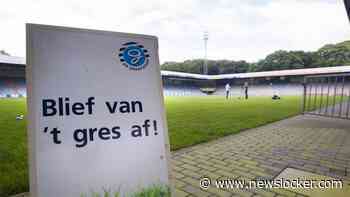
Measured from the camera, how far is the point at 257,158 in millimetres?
3004

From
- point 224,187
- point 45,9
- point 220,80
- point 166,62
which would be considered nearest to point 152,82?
point 224,187

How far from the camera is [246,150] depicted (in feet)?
11.1

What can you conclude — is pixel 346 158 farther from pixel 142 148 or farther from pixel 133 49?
pixel 133 49

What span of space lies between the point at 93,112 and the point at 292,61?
5726cm

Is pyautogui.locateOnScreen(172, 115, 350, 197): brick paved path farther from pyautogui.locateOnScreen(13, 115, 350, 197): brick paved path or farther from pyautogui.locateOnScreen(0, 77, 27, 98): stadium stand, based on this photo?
pyautogui.locateOnScreen(0, 77, 27, 98): stadium stand

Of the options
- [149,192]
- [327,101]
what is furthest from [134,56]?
[327,101]

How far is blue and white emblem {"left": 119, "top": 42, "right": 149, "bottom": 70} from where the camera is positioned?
1478mm

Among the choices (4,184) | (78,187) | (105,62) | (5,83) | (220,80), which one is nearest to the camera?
(78,187)

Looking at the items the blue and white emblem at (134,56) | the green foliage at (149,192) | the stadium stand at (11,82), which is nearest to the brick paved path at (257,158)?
the green foliage at (149,192)

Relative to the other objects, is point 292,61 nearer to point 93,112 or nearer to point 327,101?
point 327,101

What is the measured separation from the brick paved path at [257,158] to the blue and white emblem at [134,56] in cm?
131

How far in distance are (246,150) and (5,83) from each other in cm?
3396

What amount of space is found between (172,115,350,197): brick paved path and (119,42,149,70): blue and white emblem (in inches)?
51.4

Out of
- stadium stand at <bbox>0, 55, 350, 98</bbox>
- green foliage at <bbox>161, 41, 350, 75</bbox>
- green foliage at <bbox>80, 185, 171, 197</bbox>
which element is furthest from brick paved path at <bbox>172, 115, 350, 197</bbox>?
green foliage at <bbox>161, 41, 350, 75</bbox>
